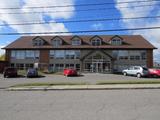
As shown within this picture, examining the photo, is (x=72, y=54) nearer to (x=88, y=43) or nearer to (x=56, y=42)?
(x=88, y=43)

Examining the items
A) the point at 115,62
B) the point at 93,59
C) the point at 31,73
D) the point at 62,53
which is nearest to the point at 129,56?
the point at 115,62

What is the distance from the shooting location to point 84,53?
186ft

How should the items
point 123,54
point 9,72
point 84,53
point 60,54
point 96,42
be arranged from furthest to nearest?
point 96,42
point 60,54
point 84,53
point 123,54
point 9,72

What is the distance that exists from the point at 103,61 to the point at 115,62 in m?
2.37

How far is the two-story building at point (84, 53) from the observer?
55469mm

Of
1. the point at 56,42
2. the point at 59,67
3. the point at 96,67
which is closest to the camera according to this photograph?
the point at 96,67

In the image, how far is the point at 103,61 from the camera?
55688 mm

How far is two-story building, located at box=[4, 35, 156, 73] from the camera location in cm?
5547

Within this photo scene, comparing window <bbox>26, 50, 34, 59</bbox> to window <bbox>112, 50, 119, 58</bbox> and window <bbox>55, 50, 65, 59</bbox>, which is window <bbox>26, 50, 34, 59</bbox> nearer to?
window <bbox>55, 50, 65, 59</bbox>

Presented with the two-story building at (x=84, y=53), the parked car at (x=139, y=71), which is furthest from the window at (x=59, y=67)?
the parked car at (x=139, y=71)
